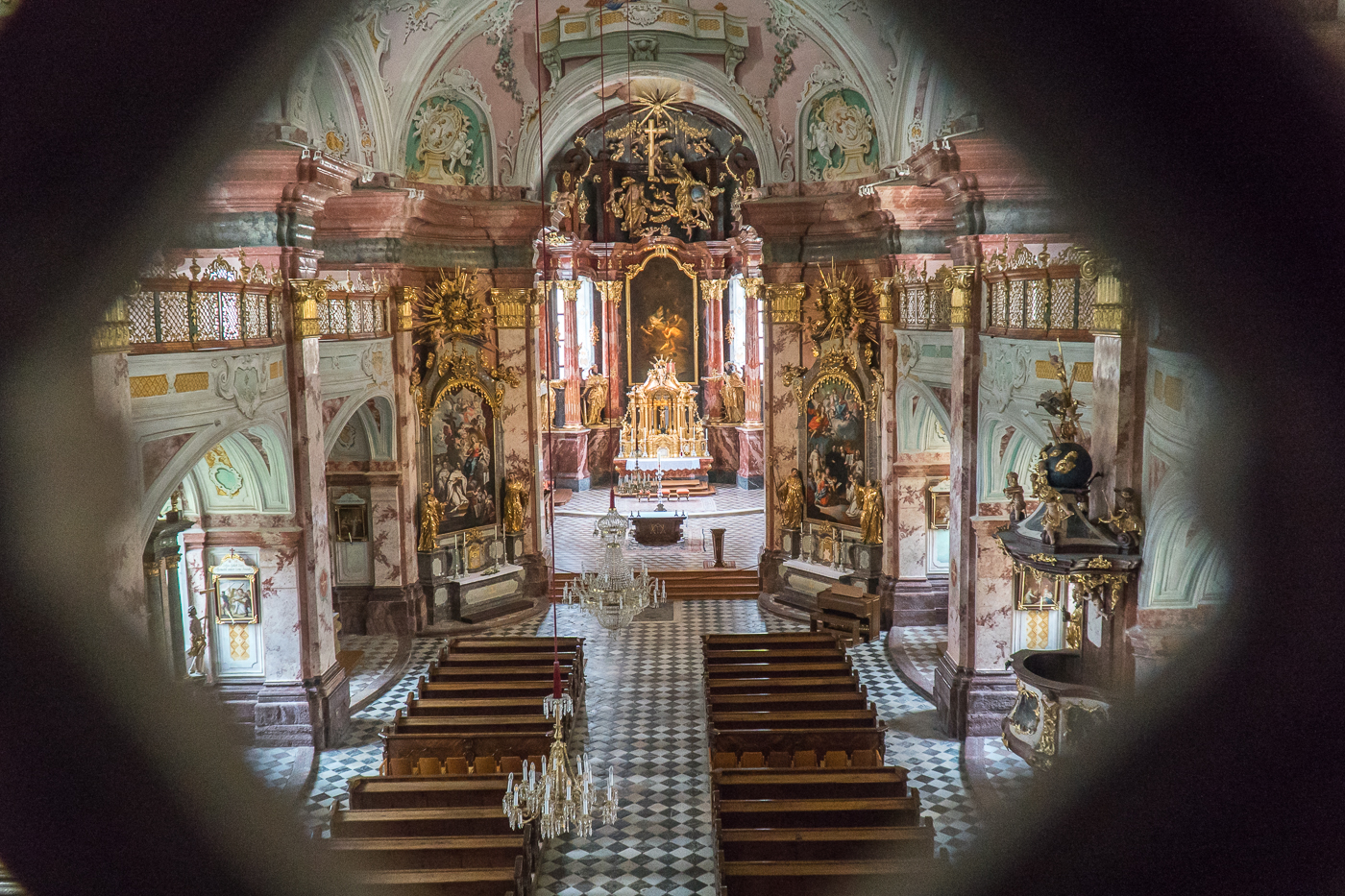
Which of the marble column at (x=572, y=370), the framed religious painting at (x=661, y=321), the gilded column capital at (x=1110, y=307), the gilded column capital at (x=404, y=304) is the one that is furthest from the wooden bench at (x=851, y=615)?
the framed religious painting at (x=661, y=321)

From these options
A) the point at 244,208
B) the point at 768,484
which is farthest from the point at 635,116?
the point at 244,208

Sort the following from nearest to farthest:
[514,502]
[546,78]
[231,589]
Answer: [231,589], [546,78], [514,502]

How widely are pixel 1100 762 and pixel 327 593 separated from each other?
39.8 feet

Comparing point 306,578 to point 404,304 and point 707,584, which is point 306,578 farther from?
point 707,584

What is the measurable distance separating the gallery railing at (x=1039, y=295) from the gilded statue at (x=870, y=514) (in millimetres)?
5959

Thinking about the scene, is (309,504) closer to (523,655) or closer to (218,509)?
(218,509)

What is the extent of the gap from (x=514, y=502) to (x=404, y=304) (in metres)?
4.25

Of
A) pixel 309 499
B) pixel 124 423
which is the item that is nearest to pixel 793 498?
pixel 309 499

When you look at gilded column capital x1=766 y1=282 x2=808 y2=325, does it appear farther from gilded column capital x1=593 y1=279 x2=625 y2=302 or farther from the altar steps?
gilded column capital x1=593 y1=279 x2=625 y2=302

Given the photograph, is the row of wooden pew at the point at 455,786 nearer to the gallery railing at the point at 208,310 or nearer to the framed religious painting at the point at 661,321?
the gallery railing at the point at 208,310

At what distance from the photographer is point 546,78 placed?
18.5 m

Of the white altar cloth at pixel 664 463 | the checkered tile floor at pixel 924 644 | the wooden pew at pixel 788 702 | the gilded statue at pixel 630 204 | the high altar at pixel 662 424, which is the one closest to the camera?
the wooden pew at pixel 788 702

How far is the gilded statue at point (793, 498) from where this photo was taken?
1853cm

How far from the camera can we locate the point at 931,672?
14.9 meters
